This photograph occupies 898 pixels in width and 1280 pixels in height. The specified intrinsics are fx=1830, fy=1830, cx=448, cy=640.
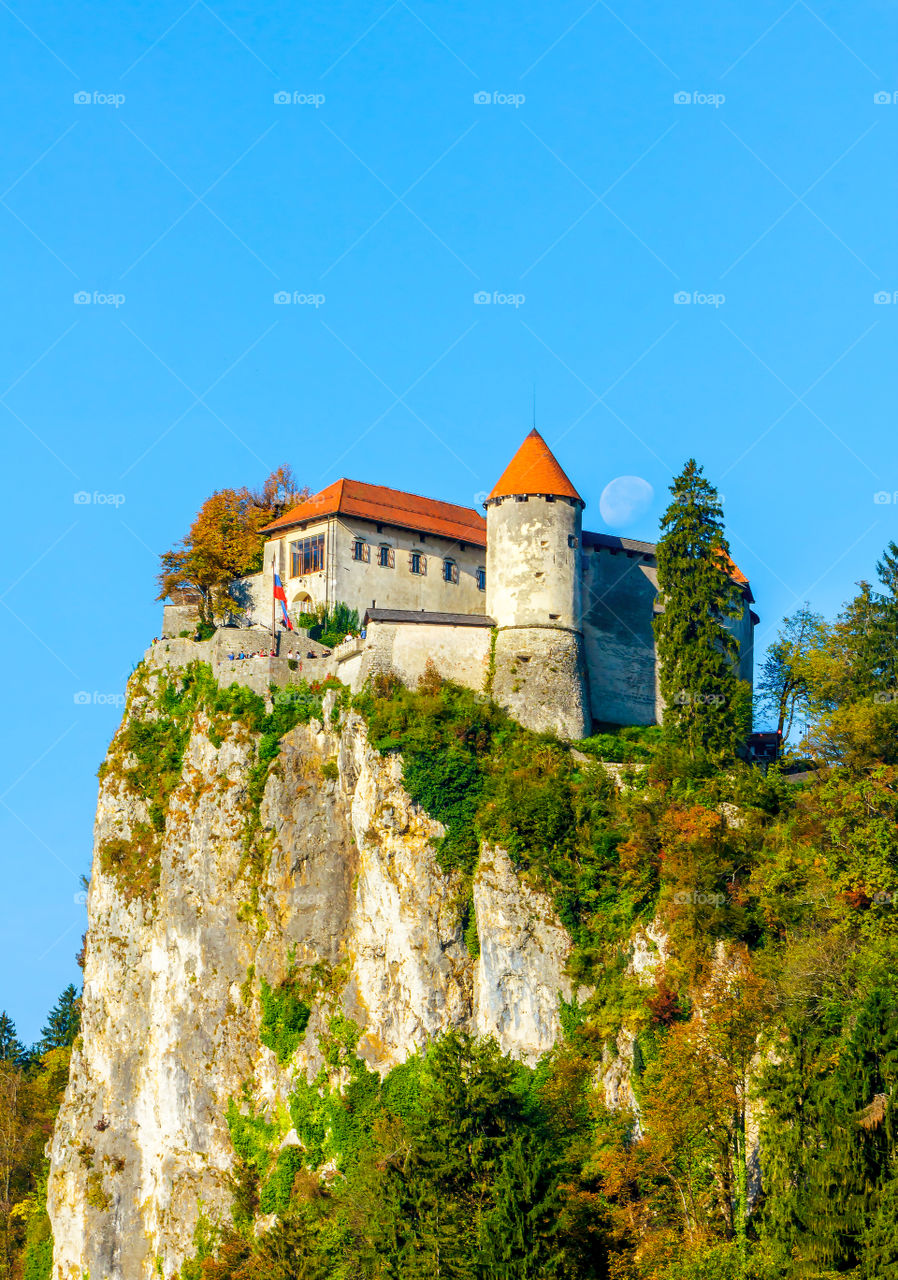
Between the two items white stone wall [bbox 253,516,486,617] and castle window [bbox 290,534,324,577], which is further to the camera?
castle window [bbox 290,534,324,577]

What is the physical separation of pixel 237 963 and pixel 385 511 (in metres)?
18.4

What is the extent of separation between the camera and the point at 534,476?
63.1 m

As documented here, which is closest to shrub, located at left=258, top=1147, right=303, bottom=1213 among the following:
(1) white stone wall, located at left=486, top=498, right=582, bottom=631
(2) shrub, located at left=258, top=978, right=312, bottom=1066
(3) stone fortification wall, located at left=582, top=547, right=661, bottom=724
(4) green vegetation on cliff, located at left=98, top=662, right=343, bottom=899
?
(2) shrub, located at left=258, top=978, right=312, bottom=1066

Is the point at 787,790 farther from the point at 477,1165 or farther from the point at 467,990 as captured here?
the point at 477,1165

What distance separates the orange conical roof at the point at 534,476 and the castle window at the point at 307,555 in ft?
25.2

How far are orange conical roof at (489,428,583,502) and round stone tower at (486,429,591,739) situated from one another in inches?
1.4

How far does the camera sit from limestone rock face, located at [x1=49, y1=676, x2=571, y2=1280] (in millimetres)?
55500

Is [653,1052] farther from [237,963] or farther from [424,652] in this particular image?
[424,652]

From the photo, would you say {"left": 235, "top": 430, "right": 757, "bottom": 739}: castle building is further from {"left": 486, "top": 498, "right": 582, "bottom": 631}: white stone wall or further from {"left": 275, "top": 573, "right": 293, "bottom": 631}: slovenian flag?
{"left": 275, "top": 573, "right": 293, "bottom": 631}: slovenian flag

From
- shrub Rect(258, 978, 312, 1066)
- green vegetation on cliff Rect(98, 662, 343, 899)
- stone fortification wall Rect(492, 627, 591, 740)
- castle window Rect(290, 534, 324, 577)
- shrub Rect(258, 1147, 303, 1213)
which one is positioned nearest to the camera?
shrub Rect(258, 1147, 303, 1213)

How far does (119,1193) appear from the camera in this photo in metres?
62.7

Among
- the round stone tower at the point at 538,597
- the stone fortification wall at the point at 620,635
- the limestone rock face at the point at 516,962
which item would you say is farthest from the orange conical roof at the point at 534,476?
the limestone rock face at the point at 516,962

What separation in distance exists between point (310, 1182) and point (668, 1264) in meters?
13.6

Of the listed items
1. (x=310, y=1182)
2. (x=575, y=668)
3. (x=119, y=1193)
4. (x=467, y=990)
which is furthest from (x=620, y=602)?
(x=119, y=1193)
